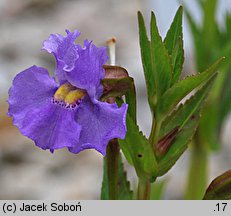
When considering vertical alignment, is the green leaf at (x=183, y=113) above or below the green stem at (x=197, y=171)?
below

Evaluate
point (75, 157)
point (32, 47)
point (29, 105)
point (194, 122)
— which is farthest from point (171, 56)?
point (32, 47)

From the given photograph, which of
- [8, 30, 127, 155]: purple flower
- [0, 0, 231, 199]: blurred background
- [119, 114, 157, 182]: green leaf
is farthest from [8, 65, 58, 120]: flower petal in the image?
Answer: [0, 0, 231, 199]: blurred background

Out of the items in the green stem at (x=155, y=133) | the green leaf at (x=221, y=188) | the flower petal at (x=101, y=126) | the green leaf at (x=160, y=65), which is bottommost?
the green leaf at (x=221, y=188)

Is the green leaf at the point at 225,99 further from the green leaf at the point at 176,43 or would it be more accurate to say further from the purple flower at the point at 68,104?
the purple flower at the point at 68,104

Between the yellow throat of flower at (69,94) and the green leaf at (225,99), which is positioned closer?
the yellow throat of flower at (69,94)

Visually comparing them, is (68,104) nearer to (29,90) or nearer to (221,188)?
(29,90)

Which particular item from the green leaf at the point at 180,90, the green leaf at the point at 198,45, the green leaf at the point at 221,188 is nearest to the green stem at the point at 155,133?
the green leaf at the point at 180,90
